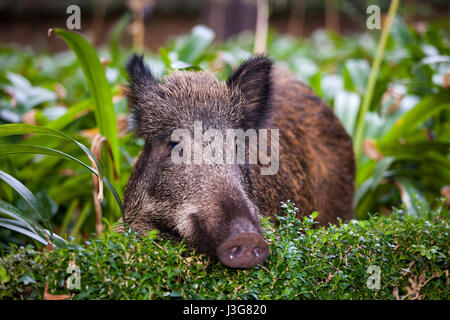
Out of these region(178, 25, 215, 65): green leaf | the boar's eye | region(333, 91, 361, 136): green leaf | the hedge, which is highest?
region(178, 25, 215, 65): green leaf

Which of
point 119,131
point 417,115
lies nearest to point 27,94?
point 119,131

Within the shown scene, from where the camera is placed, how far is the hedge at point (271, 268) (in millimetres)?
2127

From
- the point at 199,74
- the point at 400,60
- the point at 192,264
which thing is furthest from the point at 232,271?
the point at 400,60

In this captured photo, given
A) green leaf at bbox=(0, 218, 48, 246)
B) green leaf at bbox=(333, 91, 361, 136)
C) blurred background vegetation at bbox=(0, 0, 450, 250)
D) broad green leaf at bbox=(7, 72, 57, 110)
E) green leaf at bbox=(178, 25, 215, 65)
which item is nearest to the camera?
green leaf at bbox=(0, 218, 48, 246)

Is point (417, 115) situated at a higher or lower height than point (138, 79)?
higher

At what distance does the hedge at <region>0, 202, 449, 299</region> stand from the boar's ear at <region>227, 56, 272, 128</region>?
910mm

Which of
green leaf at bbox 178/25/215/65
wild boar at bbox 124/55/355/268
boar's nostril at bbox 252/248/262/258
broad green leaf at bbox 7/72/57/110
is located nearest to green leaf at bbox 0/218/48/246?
wild boar at bbox 124/55/355/268

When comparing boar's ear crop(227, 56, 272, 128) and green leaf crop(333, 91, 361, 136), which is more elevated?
green leaf crop(333, 91, 361, 136)

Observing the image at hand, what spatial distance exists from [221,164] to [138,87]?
859 mm

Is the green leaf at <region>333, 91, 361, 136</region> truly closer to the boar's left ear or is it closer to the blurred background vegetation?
the blurred background vegetation

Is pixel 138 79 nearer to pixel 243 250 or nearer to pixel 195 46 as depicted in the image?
pixel 243 250

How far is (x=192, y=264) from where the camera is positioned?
233 centimetres

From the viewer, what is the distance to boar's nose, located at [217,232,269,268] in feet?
6.75

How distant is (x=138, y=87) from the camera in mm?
3115
